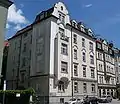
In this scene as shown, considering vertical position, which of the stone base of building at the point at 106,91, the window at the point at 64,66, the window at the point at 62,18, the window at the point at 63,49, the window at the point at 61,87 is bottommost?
the stone base of building at the point at 106,91

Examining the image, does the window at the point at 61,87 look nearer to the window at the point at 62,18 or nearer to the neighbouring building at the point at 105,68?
the window at the point at 62,18

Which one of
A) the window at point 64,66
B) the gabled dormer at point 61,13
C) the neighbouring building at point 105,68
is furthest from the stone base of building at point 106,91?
the gabled dormer at point 61,13

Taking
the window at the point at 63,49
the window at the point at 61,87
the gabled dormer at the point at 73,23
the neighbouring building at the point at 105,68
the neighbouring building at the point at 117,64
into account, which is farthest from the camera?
the neighbouring building at the point at 117,64

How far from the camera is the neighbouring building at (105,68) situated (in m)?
51.3

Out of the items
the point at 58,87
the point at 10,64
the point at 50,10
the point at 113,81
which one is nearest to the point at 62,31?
the point at 50,10

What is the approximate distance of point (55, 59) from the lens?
118 feet

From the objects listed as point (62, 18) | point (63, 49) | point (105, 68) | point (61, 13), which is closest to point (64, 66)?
point (63, 49)

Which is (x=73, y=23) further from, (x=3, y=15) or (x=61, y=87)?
(x=3, y=15)

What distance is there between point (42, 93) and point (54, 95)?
217 cm

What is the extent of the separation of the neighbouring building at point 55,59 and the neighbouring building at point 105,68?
4594 millimetres

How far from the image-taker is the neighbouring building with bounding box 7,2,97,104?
35.4 m

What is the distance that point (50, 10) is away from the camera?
129 ft

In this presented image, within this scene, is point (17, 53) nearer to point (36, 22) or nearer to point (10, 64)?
point (10, 64)

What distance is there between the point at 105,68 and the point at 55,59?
74.1ft
